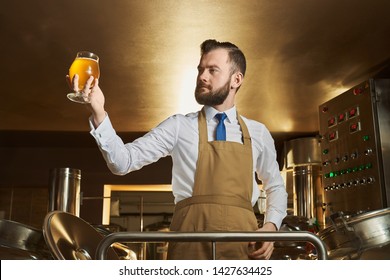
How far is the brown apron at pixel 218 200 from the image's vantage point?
184 cm

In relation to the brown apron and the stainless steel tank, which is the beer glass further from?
the stainless steel tank

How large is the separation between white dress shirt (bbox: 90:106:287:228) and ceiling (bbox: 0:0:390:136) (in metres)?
1.68

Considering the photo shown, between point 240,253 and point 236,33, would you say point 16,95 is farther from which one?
point 240,253

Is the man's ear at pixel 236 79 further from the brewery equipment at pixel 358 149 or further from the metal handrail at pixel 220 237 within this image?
the brewery equipment at pixel 358 149

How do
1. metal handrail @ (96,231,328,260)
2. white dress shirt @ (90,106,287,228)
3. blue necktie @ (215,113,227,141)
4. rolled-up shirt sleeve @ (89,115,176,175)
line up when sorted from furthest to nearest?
blue necktie @ (215,113,227,141), white dress shirt @ (90,106,287,228), rolled-up shirt sleeve @ (89,115,176,175), metal handrail @ (96,231,328,260)

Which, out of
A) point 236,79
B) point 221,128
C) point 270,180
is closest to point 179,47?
point 236,79

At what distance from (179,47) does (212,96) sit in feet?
7.66

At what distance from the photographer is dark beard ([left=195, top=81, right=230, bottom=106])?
2.07 metres

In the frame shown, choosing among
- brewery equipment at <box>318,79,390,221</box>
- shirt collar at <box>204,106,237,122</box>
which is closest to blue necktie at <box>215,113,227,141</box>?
shirt collar at <box>204,106,237,122</box>

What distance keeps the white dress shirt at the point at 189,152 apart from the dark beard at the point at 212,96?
0.15ft

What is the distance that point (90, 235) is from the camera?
1440 mm

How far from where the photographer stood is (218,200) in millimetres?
1899

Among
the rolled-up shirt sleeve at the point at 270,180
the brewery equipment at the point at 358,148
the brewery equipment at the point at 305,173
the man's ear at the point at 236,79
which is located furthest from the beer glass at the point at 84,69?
the brewery equipment at the point at 305,173
